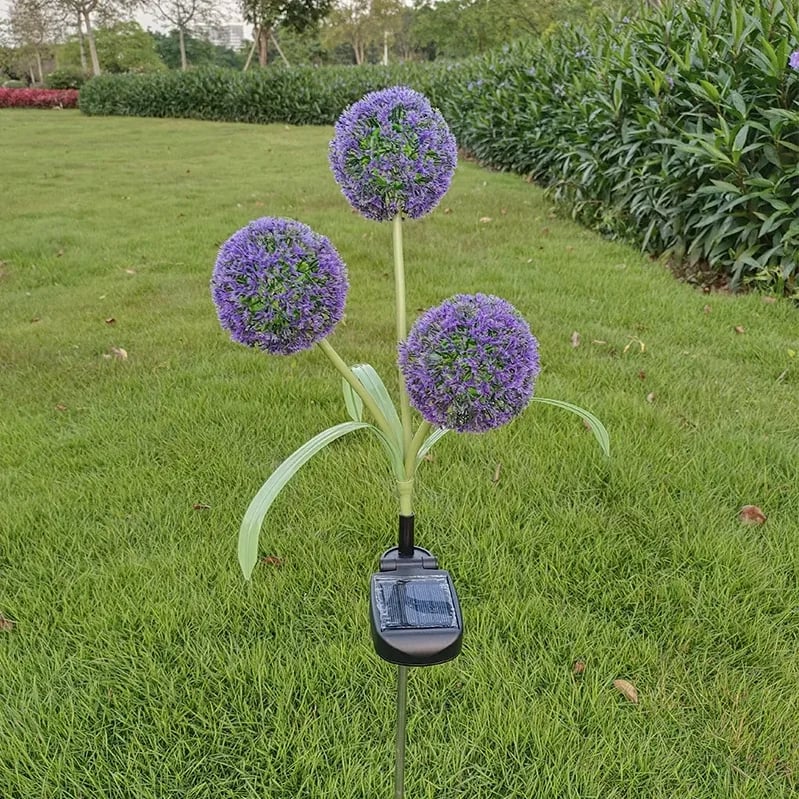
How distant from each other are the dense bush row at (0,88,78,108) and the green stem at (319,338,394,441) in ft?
84.7

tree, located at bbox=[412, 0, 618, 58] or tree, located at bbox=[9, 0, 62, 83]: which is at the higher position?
tree, located at bbox=[9, 0, 62, 83]

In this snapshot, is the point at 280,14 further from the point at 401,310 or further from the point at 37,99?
the point at 401,310

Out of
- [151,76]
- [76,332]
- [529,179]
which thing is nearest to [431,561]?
[76,332]

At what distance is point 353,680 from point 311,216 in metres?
4.53

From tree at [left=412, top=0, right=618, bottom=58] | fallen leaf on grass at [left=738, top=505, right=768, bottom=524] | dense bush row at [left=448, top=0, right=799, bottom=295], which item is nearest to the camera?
fallen leaf on grass at [left=738, top=505, right=768, bottom=524]

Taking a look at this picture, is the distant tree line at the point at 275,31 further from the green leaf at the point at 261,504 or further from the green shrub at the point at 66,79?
the green leaf at the point at 261,504

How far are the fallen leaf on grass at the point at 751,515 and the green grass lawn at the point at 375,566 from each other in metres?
0.03

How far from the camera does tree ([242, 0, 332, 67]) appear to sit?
889 inches

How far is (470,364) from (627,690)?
103 centimetres

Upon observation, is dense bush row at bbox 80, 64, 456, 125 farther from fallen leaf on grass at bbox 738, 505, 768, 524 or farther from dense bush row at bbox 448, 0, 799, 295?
fallen leaf on grass at bbox 738, 505, 768, 524

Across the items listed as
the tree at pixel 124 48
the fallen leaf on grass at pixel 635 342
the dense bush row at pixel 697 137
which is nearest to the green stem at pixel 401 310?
the fallen leaf on grass at pixel 635 342

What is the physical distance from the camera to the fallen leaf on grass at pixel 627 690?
1437mm

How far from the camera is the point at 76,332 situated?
3414 millimetres

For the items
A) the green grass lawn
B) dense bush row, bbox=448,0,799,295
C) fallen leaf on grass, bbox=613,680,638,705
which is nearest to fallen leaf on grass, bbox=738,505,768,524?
the green grass lawn
